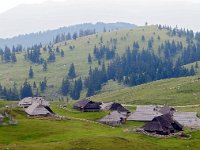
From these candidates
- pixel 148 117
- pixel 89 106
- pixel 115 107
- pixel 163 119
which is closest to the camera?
pixel 163 119

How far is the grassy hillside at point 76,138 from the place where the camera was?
287 ft

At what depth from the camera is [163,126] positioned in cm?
11269

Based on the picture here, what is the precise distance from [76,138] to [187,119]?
4575cm

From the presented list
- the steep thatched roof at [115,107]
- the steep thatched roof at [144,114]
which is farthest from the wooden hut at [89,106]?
the steep thatched roof at [144,114]

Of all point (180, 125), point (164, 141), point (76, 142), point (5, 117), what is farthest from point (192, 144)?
point (5, 117)

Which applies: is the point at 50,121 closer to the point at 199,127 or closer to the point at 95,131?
the point at 95,131

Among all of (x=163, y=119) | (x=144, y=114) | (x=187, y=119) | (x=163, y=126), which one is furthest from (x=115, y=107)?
(x=163, y=126)

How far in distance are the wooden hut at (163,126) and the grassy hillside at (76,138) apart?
12.8 feet

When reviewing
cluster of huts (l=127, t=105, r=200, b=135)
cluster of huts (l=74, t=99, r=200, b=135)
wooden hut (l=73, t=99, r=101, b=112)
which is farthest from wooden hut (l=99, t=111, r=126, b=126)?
wooden hut (l=73, t=99, r=101, b=112)

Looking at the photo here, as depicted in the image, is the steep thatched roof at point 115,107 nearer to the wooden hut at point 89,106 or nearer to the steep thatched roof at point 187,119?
the wooden hut at point 89,106

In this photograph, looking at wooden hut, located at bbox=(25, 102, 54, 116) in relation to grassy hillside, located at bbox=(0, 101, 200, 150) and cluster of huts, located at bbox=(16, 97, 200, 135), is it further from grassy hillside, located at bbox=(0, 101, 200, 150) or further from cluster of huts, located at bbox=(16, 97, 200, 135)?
grassy hillside, located at bbox=(0, 101, 200, 150)

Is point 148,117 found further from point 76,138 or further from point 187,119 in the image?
point 76,138

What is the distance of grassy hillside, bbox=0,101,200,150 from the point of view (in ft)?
287

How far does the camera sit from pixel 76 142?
291 feet
